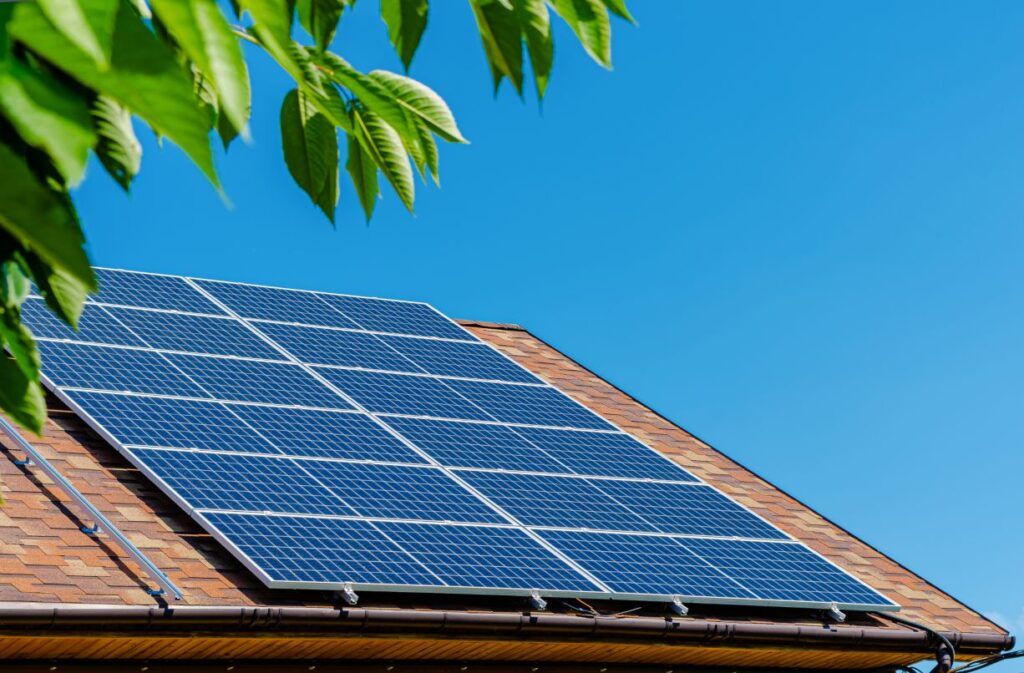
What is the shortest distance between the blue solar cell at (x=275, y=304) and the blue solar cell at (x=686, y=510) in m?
4.27

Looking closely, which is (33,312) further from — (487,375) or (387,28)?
Answer: (387,28)

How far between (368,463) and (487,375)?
13.4 ft

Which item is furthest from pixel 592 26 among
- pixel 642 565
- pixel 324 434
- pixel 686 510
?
pixel 686 510

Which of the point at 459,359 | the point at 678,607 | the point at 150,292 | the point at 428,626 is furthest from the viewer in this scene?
the point at 459,359

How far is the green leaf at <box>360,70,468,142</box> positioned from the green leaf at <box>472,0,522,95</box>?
0.30 meters

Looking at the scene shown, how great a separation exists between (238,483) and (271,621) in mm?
1711

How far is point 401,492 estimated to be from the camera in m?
12.0

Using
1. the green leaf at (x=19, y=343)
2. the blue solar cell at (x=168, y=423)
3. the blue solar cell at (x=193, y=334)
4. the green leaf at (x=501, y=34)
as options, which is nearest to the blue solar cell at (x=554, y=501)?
the blue solar cell at (x=168, y=423)

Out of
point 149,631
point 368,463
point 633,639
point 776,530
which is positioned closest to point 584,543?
point 633,639

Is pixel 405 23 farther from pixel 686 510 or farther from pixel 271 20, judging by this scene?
pixel 686 510

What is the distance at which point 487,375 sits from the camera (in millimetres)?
16328

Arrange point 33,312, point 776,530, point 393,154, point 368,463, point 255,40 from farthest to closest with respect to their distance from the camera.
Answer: point 776,530
point 33,312
point 368,463
point 393,154
point 255,40

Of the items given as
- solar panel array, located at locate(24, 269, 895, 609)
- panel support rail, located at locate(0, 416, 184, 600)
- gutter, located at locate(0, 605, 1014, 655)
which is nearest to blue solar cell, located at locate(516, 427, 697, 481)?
solar panel array, located at locate(24, 269, 895, 609)

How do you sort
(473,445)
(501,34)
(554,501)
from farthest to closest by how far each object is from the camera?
(473,445)
(554,501)
(501,34)
